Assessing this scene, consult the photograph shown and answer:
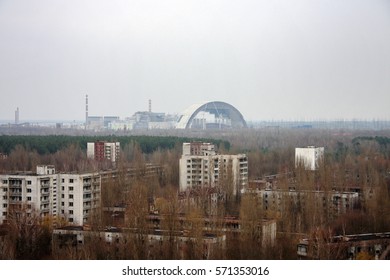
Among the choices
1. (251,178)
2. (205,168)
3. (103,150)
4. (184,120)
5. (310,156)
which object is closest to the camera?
(205,168)

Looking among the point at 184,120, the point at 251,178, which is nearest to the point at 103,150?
the point at 251,178

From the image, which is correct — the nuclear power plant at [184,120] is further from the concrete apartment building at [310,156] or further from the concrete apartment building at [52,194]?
the concrete apartment building at [52,194]

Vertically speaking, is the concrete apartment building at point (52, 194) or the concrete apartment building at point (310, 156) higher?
the concrete apartment building at point (310, 156)

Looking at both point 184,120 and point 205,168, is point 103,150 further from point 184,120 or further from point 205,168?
point 184,120

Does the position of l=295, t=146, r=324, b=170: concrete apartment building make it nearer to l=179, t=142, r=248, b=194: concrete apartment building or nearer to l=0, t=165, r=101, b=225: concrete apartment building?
l=179, t=142, r=248, b=194: concrete apartment building

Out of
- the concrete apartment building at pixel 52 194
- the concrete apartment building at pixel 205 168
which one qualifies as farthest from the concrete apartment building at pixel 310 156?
the concrete apartment building at pixel 52 194

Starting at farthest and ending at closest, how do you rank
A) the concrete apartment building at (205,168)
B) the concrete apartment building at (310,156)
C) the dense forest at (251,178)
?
the concrete apartment building at (310,156)
the concrete apartment building at (205,168)
the dense forest at (251,178)

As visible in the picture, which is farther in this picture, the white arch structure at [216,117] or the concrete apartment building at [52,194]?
the white arch structure at [216,117]

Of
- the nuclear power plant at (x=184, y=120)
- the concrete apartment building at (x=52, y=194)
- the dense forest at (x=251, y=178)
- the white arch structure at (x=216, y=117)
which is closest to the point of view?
the dense forest at (x=251, y=178)

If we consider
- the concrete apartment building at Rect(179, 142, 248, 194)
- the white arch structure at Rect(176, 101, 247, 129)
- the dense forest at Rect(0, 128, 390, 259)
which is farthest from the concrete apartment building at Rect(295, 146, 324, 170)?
the white arch structure at Rect(176, 101, 247, 129)
